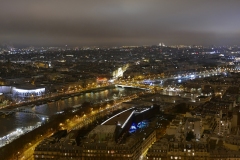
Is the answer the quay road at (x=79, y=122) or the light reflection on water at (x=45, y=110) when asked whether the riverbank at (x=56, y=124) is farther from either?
the light reflection on water at (x=45, y=110)

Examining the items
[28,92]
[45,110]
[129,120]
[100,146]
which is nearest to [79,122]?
[129,120]

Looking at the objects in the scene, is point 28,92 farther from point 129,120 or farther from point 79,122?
point 129,120

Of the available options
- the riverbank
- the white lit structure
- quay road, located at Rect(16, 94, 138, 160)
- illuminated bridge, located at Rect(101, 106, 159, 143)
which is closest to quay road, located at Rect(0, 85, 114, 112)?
the white lit structure

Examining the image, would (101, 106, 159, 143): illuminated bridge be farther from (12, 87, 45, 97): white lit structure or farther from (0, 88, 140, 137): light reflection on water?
(12, 87, 45, 97): white lit structure

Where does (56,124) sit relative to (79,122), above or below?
above

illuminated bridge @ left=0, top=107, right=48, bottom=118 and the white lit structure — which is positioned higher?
illuminated bridge @ left=0, top=107, right=48, bottom=118

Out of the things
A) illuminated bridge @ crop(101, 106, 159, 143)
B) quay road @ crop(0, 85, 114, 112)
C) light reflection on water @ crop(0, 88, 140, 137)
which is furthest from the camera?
quay road @ crop(0, 85, 114, 112)

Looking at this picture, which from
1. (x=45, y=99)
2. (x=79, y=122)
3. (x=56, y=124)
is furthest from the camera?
(x=45, y=99)

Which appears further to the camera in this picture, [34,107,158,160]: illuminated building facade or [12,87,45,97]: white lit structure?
[12,87,45,97]: white lit structure

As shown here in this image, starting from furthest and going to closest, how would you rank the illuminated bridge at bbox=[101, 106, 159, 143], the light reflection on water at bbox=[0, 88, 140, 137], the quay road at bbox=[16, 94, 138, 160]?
the light reflection on water at bbox=[0, 88, 140, 137], the illuminated bridge at bbox=[101, 106, 159, 143], the quay road at bbox=[16, 94, 138, 160]
